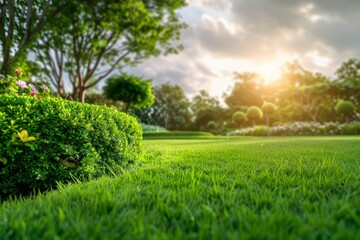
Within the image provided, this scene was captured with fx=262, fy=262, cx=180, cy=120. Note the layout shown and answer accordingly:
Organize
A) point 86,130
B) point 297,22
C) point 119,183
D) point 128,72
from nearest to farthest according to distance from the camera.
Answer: point 119,183
point 86,130
point 297,22
point 128,72

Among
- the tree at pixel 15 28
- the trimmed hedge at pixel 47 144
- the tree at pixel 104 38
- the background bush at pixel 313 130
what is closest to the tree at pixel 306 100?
the background bush at pixel 313 130

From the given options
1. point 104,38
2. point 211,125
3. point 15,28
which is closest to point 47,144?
point 15,28

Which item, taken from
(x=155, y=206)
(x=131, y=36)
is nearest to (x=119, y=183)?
(x=155, y=206)

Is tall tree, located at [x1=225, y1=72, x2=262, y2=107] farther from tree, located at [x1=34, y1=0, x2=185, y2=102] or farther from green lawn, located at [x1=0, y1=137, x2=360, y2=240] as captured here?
green lawn, located at [x1=0, y1=137, x2=360, y2=240]

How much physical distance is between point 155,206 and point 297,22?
9.83 meters

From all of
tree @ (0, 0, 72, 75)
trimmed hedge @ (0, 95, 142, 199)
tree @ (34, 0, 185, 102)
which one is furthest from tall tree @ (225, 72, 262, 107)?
trimmed hedge @ (0, 95, 142, 199)

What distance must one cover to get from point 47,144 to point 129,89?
14024 millimetres

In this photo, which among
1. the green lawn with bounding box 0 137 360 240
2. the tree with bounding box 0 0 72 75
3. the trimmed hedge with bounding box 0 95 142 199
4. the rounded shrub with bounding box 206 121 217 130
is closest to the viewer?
the green lawn with bounding box 0 137 360 240

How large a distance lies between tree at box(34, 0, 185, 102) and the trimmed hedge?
9421mm

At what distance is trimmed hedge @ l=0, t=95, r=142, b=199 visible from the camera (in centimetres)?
236

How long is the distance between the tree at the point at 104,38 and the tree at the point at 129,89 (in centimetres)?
164

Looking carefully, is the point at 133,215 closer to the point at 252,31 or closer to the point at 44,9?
the point at 44,9

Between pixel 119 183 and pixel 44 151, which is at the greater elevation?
pixel 44 151

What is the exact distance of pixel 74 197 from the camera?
5.98 ft
